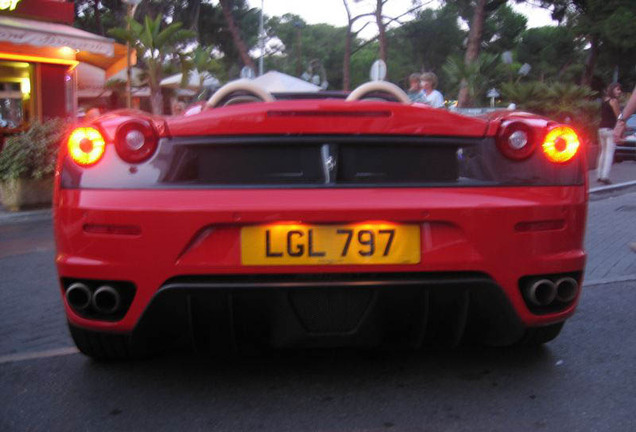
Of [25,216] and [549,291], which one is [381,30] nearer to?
[25,216]

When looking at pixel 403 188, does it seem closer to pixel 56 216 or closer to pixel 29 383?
pixel 56 216

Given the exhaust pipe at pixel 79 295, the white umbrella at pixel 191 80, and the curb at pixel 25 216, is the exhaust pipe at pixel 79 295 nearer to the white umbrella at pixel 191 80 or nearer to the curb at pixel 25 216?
the curb at pixel 25 216

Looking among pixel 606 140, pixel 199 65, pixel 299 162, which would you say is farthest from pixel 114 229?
pixel 199 65

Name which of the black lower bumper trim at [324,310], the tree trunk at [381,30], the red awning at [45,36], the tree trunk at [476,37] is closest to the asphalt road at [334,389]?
the black lower bumper trim at [324,310]

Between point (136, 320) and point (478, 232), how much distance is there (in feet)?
4.05

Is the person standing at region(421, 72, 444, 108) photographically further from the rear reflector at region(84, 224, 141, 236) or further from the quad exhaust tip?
the rear reflector at region(84, 224, 141, 236)

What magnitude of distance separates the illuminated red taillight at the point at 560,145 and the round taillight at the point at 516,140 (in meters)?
0.06

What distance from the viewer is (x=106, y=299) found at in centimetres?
278

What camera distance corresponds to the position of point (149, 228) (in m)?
2.67

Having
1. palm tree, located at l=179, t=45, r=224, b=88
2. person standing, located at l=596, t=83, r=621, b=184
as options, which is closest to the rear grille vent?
person standing, located at l=596, t=83, r=621, b=184

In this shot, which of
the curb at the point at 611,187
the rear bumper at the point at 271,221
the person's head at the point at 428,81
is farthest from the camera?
the curb at the point at 611,187

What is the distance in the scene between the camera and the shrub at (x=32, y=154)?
32.6 feet

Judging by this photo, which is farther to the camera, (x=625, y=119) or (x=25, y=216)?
(x=25, y=216)

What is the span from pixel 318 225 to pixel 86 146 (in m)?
0.91
